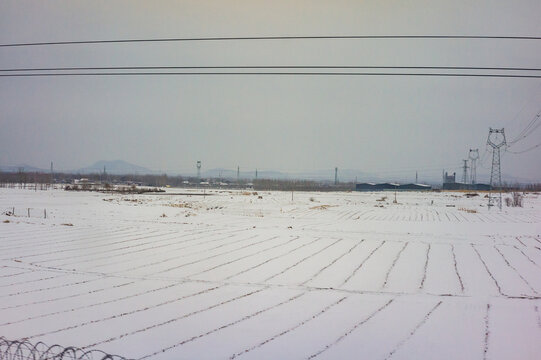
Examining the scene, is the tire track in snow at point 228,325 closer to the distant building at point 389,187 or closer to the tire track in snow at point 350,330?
the tire track in snow at point 350,330

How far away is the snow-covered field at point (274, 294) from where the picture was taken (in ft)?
10.8

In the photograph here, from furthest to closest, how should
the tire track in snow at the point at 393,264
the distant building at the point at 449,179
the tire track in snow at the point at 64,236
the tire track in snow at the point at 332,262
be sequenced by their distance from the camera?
the distant building at the point at 449,179 → the tire track in snow at the point at 64,236 → the tire track in snow at the point at 332,262 → the tire track in snow at the point at 393,264

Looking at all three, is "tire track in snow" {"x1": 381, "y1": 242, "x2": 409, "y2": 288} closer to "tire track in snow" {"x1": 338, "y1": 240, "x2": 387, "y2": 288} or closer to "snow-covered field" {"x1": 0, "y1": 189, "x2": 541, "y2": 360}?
"snow-covered field" {"x1": 0, "y1": 189, "x2": 541, "y2": 360}

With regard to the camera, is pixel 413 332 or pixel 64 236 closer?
pixel 413 332

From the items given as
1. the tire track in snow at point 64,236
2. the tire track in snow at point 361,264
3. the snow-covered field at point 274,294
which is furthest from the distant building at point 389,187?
the tire track in snow at point 64,236

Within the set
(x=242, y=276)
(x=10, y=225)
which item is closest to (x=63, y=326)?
(x=242, y=276)

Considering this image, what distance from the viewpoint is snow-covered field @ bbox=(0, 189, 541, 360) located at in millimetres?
3285

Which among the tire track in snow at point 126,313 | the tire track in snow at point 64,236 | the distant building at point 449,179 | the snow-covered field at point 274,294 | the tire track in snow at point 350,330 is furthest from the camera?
the distant building at point 449,179

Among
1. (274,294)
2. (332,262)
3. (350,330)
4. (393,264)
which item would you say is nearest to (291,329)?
(350,330)

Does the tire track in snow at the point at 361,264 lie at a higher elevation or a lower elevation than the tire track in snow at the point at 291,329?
higher

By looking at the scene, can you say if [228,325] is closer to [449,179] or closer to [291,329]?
[291,329]

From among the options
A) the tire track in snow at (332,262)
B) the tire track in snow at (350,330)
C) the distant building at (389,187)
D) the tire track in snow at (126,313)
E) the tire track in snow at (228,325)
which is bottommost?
the tire track in snow at (126,313)

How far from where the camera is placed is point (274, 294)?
15.2ft

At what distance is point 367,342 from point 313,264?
2.82 m
